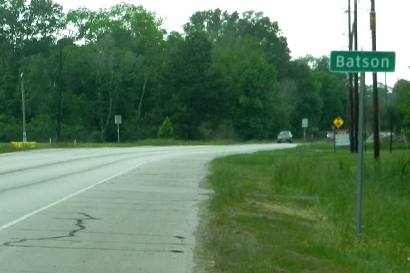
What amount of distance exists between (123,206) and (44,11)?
304ft

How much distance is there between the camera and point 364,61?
1247 cm

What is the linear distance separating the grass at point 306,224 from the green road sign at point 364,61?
2663mm

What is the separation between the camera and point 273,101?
4284 inches

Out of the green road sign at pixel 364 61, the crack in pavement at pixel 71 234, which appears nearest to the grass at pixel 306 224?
the crack in pavement at pixel 71 234

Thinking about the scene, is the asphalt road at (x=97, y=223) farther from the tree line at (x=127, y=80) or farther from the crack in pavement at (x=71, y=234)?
the tree line at (x=127, y=80)

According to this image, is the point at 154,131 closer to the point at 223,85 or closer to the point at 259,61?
the point at 223,85

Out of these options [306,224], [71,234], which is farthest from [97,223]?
[306,224]

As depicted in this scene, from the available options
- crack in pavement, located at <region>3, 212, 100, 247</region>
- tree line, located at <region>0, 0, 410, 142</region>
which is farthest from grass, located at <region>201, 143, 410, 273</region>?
tree line, located at <region>0, 0, 410, 142</region>

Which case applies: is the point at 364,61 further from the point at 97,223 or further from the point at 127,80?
the point at 127,80

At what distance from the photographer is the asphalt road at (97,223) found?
35.5 ft

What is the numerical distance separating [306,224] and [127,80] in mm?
81837

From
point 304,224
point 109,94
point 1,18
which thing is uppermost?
point 1,18

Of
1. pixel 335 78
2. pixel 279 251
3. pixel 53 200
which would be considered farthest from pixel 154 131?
pixel 279 251

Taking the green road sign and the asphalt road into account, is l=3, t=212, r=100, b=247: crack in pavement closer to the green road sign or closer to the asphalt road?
the asphalt road
